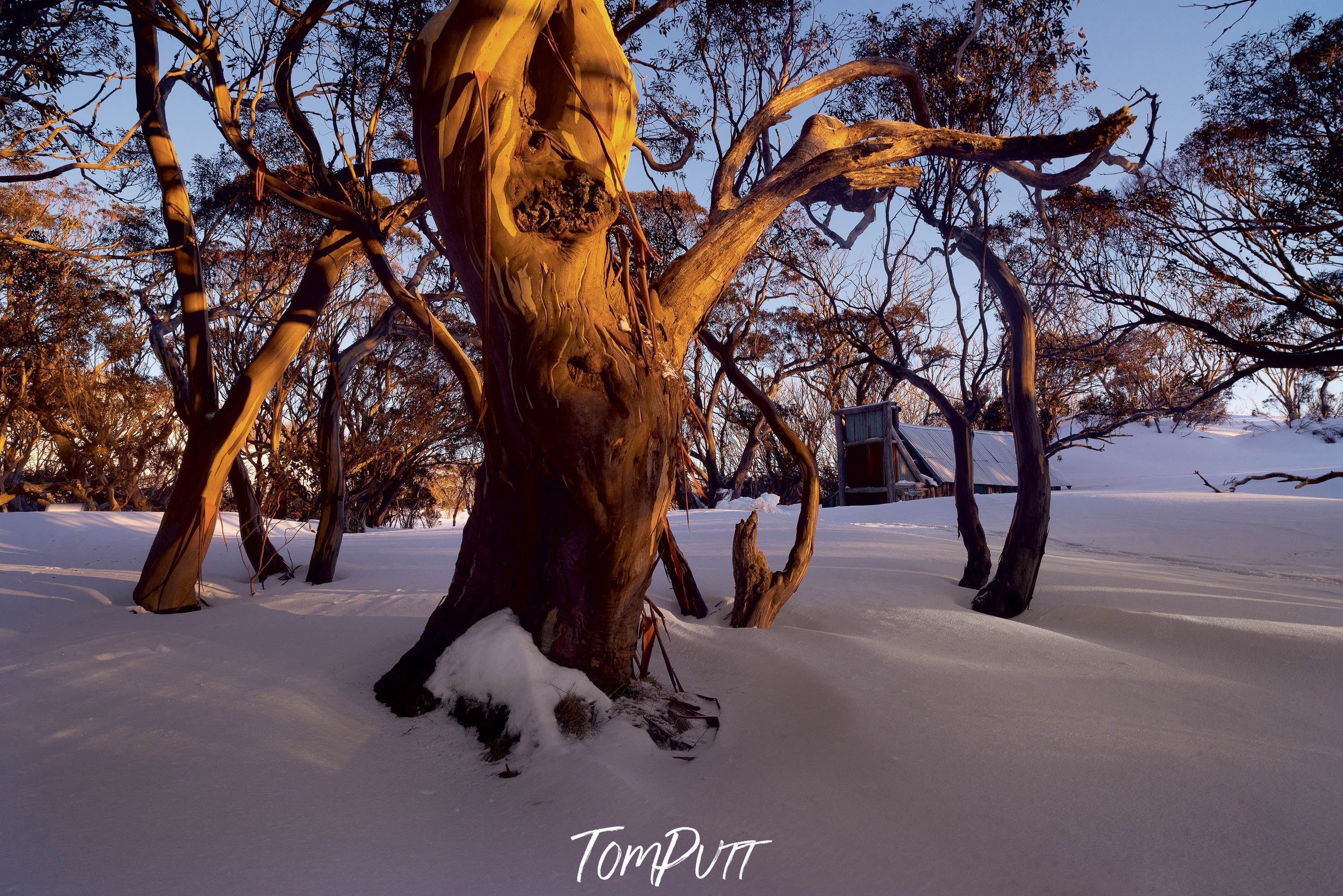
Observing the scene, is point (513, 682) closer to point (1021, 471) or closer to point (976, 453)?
point (1021, 471)

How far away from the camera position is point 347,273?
38.4ft

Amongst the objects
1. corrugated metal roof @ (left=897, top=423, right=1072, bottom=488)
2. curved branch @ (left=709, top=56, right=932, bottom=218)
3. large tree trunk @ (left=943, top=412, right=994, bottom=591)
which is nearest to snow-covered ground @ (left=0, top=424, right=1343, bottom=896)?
large tree trunk @ (left=943, top=412, right=994, bottom=591)

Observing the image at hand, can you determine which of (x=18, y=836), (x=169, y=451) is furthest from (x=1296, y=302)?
(x=169, y=451)

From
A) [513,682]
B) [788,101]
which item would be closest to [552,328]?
[513,682]

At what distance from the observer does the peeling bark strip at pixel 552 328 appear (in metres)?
2.08

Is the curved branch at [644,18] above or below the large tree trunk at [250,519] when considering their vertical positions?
above

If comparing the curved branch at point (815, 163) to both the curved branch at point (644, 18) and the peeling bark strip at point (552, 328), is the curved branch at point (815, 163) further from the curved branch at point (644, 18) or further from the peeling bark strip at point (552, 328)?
the curved branch at point (644, 18)

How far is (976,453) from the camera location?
15453 mm

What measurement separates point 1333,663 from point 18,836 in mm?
3915

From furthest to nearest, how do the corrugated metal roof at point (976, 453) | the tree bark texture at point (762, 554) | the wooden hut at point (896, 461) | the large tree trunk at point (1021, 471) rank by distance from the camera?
the corrugated metal roof at point (976, 453) → the wooden hut at point (896, 461) → the large tree trunk at point (1021, 471) → the tree bark texture at point (762, 554)

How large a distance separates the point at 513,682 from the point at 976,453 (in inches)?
590

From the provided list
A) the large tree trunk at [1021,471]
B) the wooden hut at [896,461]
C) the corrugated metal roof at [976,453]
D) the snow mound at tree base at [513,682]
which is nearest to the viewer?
the snow mound at tree base at [513,682]
